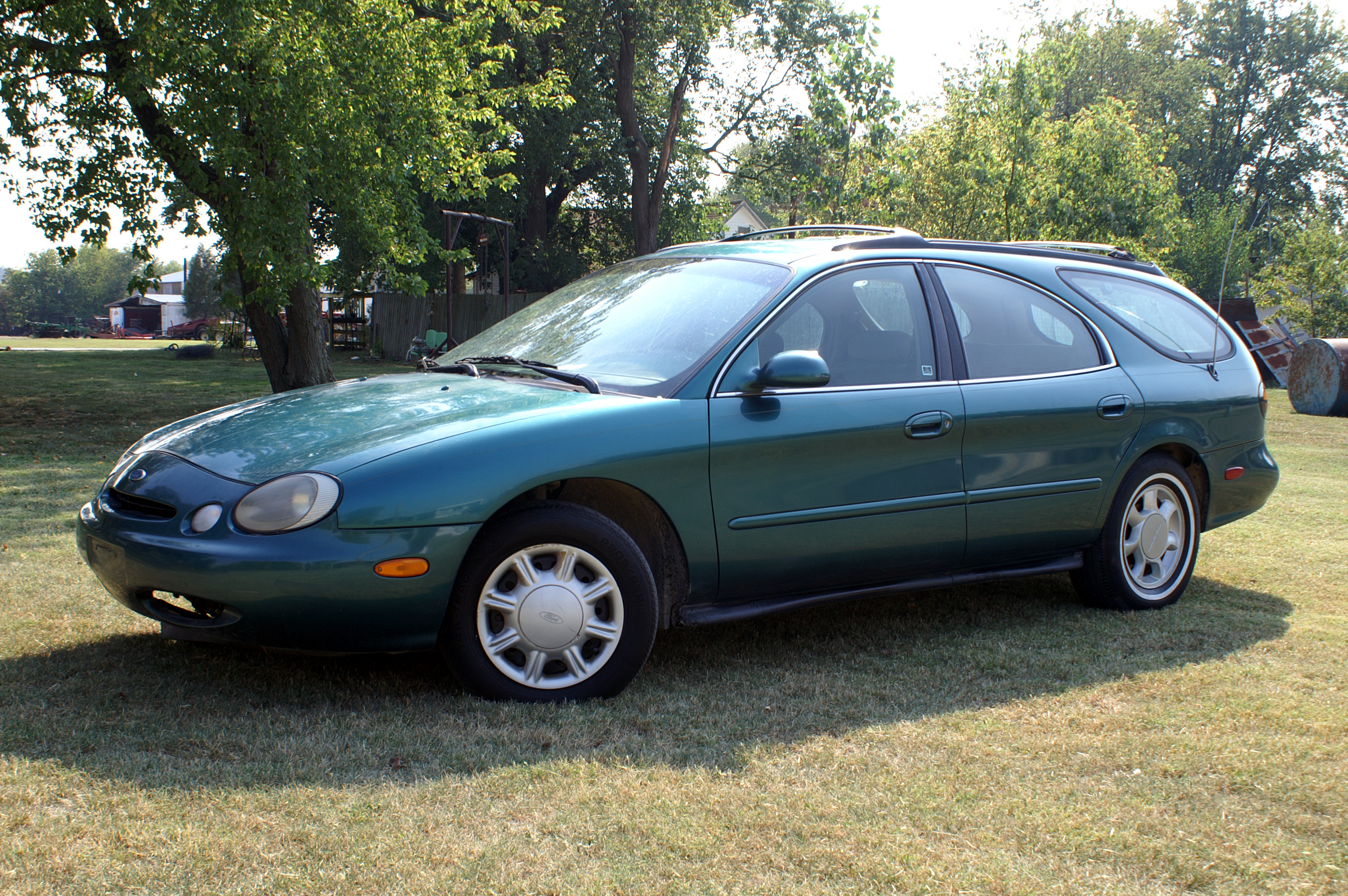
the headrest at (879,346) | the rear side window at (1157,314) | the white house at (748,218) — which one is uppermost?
the white house at (748,218)

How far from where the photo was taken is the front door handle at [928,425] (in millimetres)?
4102

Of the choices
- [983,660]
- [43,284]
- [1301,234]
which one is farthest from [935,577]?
[43,284]

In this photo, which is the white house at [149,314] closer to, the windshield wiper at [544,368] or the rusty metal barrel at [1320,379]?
the rusty metal barrel at [1320,379]

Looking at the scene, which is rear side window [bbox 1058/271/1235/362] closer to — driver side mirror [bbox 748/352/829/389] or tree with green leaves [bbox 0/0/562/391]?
driver side mirror [bbox 748/352/829/389]

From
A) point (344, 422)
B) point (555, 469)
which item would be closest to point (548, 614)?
point (555, 469)

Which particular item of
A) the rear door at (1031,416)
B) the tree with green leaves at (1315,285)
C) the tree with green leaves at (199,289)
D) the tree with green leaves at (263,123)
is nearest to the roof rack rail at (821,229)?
the rear door at (1031,416)

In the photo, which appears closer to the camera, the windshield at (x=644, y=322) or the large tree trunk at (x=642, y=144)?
the windshield at (x=644, y=322)

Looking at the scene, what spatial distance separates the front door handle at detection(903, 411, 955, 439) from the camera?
4.10 meters

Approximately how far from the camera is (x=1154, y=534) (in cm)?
490

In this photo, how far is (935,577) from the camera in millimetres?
4316

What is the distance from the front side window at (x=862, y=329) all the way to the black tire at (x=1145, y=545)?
1.22 metres

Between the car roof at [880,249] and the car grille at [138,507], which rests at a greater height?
the car roof at [880,249]

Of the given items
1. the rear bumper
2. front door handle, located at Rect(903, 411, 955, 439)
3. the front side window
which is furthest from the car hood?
the rear bumper

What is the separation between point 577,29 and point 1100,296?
24.9 meters
